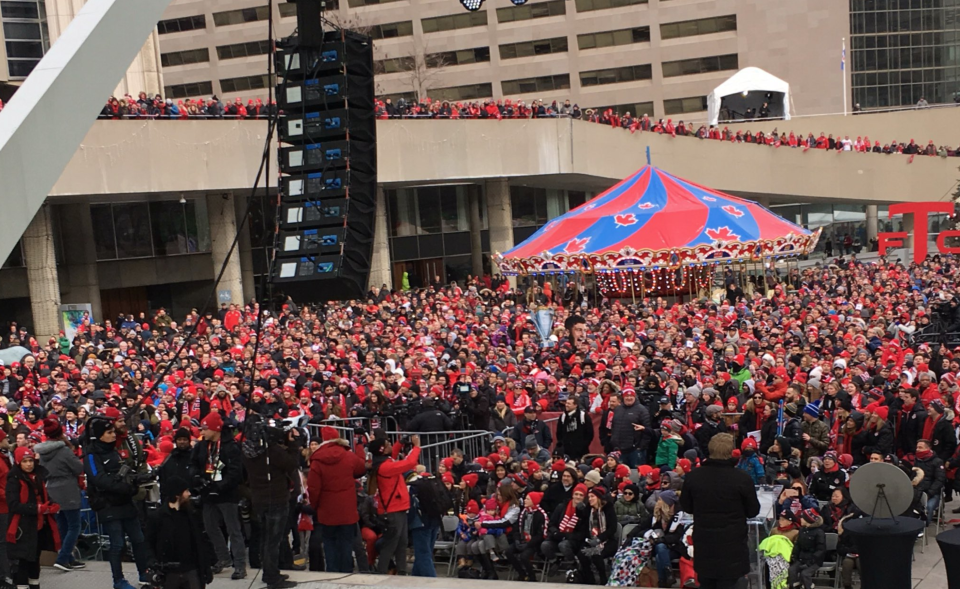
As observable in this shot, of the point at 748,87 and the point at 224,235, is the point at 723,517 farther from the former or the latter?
the point at 748,87

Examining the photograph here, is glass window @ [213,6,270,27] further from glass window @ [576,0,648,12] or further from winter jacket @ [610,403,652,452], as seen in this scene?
winter jacket @ [610,403,652,452]

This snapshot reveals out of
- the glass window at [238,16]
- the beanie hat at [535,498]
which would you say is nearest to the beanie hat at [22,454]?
the beanie hat at [535,498]

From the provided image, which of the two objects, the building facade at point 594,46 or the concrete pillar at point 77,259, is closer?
the concrete pillar at point 77,259

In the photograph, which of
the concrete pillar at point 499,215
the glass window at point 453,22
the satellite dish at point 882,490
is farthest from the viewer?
the glass window at point 453,22

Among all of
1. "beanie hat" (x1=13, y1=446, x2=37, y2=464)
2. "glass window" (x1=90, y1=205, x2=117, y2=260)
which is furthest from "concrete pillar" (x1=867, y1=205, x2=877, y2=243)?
"beanie hat" (x1=13, y1=446, x2=37, y2=464)

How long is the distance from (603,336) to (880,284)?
30.0ft

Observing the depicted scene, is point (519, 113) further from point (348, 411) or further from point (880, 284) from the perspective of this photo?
point (348, 411)

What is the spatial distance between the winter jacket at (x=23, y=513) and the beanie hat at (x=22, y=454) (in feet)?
0.43

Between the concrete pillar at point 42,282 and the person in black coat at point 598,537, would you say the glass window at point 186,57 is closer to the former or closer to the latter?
the concrete pillar at point 42,282

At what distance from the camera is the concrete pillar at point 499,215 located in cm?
4078

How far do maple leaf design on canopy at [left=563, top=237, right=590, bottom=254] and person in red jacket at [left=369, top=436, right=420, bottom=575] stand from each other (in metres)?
20.1

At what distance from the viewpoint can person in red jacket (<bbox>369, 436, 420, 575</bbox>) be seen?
9883mm

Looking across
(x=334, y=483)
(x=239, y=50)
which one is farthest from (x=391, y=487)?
(x=239, y=50)

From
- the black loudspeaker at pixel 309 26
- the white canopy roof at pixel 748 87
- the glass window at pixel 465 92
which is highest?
the glass window at pixel 465 92
